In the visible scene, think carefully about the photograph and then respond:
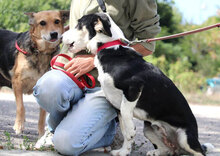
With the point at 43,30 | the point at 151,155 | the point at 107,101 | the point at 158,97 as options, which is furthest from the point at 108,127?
the point at 43,30

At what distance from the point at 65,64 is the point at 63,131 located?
0.71 meters

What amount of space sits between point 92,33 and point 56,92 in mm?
618

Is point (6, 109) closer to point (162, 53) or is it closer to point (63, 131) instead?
point (63, 131)

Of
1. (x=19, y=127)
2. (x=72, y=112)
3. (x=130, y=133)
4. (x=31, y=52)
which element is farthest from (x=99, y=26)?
(x=31, y=52)

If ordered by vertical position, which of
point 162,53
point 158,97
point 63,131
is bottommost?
point 162,53

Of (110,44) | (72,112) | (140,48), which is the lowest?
(72,112)

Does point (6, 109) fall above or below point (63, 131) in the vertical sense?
below

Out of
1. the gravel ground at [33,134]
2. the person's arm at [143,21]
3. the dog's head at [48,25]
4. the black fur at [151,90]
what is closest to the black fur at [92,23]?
the black fur at [151,90]

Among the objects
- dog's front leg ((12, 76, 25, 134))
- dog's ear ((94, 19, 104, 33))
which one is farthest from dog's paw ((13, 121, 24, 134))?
dog's ear ((94, 19, 104, 33))

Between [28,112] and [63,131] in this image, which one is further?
[28,112]

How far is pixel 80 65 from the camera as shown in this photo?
128 inches

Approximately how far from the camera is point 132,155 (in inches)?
129

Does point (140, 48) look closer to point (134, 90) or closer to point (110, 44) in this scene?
point (110, 44)

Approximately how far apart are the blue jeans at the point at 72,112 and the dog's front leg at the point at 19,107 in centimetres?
139
